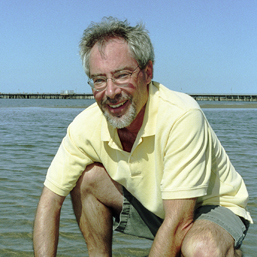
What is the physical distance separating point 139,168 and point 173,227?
39cm

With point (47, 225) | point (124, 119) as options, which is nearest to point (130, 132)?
point (124, 119)

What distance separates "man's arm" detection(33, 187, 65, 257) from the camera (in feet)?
7.34

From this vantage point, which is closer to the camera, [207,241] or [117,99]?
[207,241]

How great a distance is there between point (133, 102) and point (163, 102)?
0.17 meters

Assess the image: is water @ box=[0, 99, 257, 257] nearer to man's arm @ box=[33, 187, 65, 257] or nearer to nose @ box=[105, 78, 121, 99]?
man's arm @ box=[33, 187, 65, 257]

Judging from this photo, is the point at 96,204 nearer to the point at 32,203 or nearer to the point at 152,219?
the point at 152,219

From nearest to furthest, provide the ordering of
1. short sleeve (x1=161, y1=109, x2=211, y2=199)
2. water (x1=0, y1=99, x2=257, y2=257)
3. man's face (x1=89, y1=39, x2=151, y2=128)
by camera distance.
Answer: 1. short sleeve (x1=161, y1=109, x2=211, y2=199)
2. man's face (x1=89, y1=39, x2=151, y2=128)
3. water (x1=0, y1=99, x2=257, y2=257)

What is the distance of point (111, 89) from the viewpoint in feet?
6.73

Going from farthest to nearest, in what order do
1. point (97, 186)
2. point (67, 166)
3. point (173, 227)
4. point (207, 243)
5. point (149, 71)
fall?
point (97, 186) < point (67, 166) < point (149, 71) < point (173, 227) < point (207, 243)

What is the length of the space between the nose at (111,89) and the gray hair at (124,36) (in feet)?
0.60

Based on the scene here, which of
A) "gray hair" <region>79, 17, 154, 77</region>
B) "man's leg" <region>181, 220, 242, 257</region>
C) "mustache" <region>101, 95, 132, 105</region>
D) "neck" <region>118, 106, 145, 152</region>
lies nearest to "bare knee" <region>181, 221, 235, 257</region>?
"man's leg" <region>181, 220, 242, 257</region>

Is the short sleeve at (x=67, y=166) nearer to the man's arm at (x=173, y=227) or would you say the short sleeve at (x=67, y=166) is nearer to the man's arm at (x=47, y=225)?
the man's arm at (x=47, y=225)

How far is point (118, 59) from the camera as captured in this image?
2041 millimetres

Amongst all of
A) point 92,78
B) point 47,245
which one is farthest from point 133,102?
point 47,245
